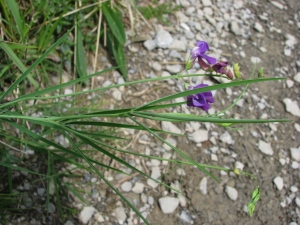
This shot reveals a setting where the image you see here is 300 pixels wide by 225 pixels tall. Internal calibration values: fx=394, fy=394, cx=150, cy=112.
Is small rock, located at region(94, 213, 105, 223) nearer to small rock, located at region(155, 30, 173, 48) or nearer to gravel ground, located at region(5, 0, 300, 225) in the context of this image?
gravel ground, located at region(5, 0, 300, 225)

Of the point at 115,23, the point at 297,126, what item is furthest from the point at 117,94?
the point at 297,126

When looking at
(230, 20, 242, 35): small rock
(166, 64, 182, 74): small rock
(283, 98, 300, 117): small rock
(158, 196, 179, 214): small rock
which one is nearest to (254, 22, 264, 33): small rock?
(230, 20, 242, 35): small rock

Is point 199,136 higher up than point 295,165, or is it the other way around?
point 199,136

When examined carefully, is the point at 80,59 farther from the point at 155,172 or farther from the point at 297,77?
the point at 297,77

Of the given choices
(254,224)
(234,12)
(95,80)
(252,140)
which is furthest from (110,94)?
(234,12)

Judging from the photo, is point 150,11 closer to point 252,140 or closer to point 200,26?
point 200,26

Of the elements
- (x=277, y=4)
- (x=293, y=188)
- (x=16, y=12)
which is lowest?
(x=293, y=188)
